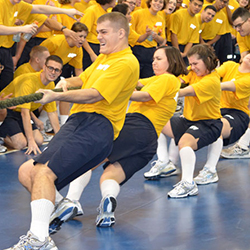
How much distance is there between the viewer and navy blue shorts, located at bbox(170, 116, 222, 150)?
4388 mm

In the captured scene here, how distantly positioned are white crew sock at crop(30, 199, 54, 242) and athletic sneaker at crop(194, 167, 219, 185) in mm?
2008

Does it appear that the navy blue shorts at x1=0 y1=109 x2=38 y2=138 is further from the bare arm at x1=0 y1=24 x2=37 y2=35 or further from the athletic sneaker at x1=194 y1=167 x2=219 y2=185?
the athletic sneaker at x1=194 y1=167 x2=219 y2=185

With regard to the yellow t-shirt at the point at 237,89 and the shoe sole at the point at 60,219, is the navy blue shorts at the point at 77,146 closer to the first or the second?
the shoe sole at the point at 60,219

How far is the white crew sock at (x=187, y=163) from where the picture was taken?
4133 mm

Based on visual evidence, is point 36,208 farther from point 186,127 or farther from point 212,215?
point 186,127

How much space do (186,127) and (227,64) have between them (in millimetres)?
1175

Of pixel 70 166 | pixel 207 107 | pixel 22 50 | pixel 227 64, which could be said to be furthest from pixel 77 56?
pixel 70 166

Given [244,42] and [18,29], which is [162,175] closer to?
[18,29]

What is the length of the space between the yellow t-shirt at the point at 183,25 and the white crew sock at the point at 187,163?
4393mm

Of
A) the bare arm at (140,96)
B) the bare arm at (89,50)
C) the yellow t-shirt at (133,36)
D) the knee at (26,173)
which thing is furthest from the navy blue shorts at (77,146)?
the yellow t-shirt at (133,36)

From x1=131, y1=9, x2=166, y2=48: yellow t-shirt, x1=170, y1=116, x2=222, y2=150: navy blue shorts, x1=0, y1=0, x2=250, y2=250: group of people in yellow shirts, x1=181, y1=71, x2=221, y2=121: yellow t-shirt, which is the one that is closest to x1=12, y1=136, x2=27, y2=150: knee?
x1=0, y1=0, x2=250, y2=250: group of people in yellow shirts

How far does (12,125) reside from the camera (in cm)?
574

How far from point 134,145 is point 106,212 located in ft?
1.73

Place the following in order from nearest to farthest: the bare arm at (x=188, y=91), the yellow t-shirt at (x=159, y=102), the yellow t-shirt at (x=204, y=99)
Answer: the yellow t-shirt at (x=159, y=102) → the bare arm at (x=188, y=91) → the yellow t-shirt at (x=204, y=99)
